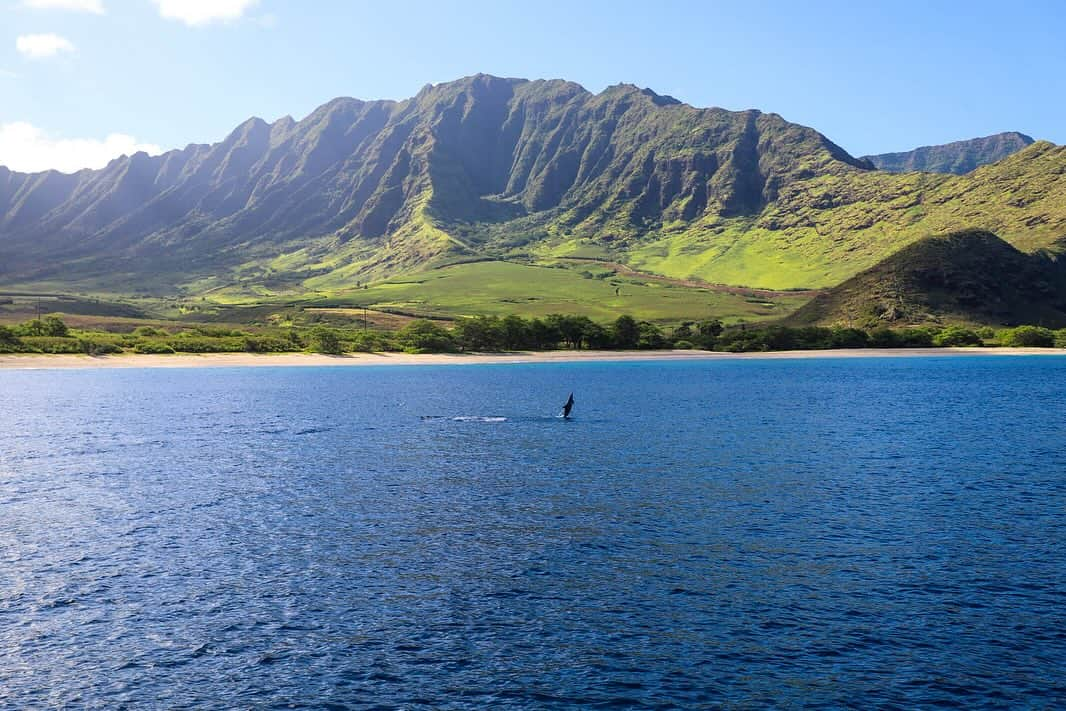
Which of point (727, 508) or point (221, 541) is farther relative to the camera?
point (727, 508)

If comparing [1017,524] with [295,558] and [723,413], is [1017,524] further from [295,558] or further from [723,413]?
[723,413]

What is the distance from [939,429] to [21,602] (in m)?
90.1

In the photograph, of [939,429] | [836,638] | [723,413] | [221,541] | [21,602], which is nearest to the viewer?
[836,638]

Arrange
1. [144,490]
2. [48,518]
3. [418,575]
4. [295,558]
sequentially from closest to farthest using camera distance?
1. [418,575]
2. [295,558]
3. [48,518]
4. [144,490]

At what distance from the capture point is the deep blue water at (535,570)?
28.2 meters

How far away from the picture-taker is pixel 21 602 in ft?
117

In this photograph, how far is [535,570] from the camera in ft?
133

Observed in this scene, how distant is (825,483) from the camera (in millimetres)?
62406

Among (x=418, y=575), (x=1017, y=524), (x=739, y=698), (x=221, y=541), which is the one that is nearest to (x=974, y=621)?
(x=739, y=698)

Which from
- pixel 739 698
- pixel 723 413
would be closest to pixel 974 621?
pixel 739 698

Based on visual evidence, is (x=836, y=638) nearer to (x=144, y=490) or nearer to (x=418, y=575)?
(x=418, y=575)

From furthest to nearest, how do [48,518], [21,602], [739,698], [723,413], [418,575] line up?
[723,413]
[48,518]
[418,575]
[21,602]
[739,698]

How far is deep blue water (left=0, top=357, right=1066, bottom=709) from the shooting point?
28250 mm

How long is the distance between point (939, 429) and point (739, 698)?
7797 cm
